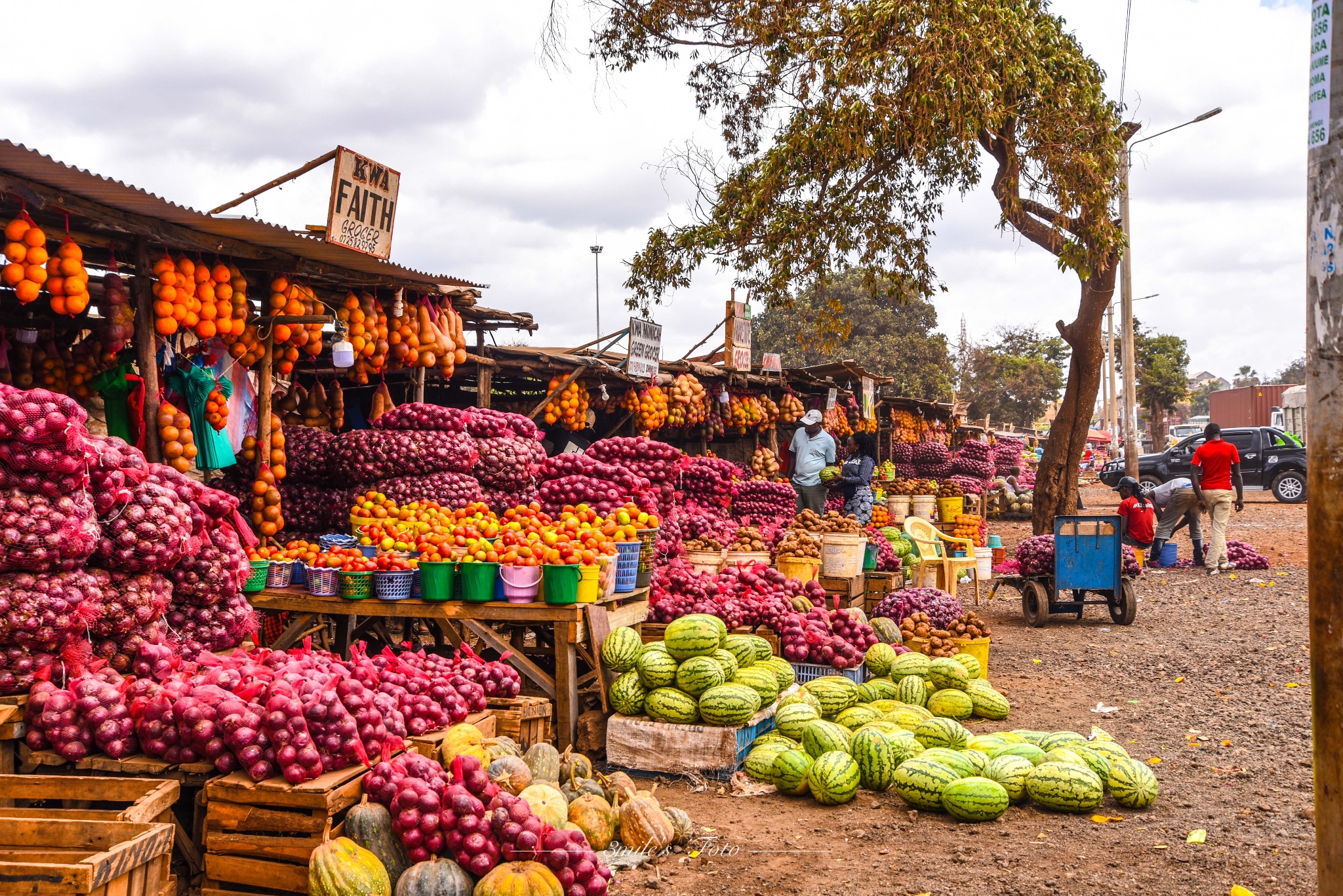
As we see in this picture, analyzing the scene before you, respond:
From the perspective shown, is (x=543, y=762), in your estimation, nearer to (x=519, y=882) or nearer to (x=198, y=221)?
(x=519, y=882)

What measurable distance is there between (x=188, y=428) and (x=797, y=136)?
24.7 ft

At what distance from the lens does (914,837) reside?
176 inches

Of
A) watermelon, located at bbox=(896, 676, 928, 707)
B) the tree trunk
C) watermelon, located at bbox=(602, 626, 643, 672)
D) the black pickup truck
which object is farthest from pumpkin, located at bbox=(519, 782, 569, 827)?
the black pickup truck

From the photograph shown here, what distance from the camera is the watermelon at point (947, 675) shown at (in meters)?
6.72

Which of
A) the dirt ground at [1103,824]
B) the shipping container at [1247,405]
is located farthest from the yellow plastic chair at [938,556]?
the shipping container at [1247,405]

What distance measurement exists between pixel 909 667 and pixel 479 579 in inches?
123

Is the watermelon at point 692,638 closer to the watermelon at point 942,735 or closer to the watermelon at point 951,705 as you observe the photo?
the watermelon at point 942,735

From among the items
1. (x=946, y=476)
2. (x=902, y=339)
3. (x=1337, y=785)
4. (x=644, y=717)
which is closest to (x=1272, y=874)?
(x=1337, y=785)

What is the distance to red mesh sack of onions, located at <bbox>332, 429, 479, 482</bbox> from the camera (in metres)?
7.38

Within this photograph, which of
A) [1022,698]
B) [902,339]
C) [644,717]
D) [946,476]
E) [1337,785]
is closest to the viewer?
[1337,785]

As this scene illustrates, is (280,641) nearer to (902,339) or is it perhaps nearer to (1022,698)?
(1022,698)

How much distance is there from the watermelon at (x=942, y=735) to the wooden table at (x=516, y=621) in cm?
188

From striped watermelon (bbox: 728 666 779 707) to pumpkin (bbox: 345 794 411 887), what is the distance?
2482mm

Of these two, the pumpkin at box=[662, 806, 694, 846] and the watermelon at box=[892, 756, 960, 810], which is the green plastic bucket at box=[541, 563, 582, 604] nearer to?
the pumpkin at box=[662, 806, 694, 846]
